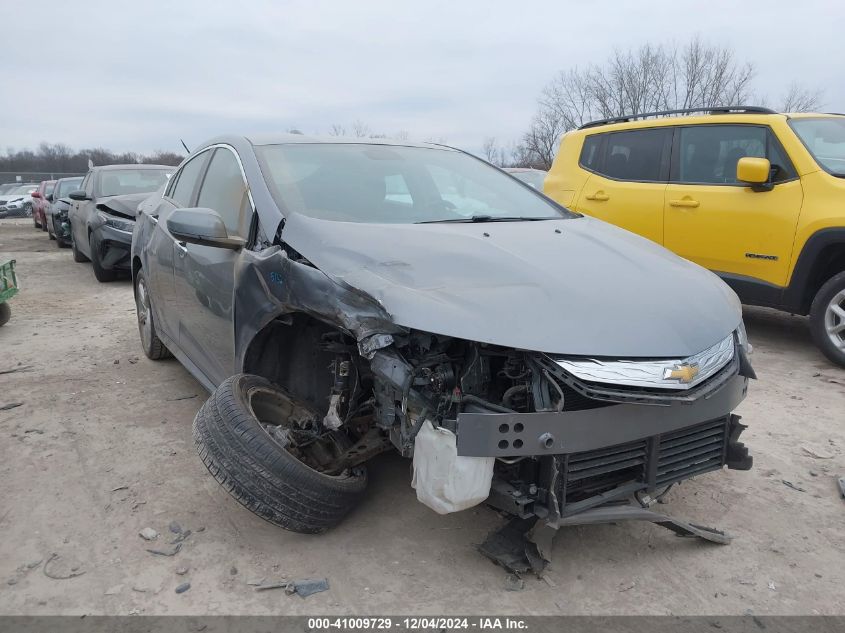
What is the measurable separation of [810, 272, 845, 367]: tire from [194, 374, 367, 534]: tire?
3922mm

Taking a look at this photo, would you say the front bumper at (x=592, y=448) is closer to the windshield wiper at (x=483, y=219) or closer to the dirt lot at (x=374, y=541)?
the dirt lot at (x=374, y=541)

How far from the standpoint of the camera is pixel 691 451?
2502mm

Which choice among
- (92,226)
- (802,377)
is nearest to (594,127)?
(802,377)

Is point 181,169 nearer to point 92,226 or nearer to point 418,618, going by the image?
point 418,618

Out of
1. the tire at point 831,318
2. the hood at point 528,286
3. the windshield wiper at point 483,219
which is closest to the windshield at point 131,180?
the windshield wiper at point 483,219

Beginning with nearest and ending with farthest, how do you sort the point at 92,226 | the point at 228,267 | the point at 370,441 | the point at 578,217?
the point at 370,441 → the point at 228,267 → the point at 578,217 → the point at 92,226

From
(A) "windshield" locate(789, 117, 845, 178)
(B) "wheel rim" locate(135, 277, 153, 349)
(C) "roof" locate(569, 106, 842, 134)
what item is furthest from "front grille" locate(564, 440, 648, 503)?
(C) "roof" locate(569, 106, 842, 134)

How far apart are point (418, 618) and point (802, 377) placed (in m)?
3.66

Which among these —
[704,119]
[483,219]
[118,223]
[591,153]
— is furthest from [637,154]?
[118,223]

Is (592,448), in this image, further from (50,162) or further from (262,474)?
(50,162)

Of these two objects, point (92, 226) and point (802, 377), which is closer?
point (802, 377)

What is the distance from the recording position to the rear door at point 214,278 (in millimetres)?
3148

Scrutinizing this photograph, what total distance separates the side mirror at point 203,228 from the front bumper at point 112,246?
20.4 ft

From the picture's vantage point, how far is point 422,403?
229 centimetres
